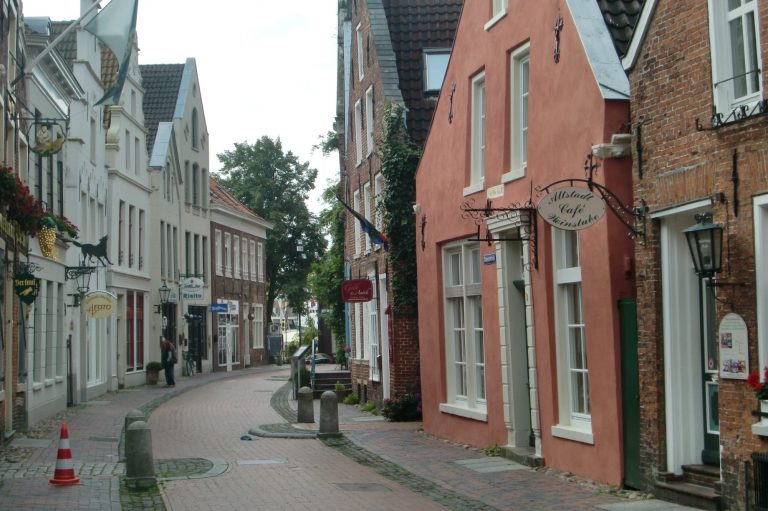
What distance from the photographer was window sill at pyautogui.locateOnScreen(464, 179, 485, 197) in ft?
55.9

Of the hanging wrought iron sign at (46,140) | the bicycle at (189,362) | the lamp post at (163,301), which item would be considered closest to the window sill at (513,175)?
the hanging wrought iron sign at (46,140)

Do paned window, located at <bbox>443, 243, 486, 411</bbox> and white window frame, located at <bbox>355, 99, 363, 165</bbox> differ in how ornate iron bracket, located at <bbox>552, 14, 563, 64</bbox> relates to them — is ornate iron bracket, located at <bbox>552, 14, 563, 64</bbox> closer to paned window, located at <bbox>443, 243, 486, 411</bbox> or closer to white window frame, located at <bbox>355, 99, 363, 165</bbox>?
paned window, located at <bbox>443, 243, 486, 411</bbox>

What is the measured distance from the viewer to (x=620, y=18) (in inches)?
533

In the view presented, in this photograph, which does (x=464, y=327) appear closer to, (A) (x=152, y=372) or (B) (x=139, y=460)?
(B) (x=139, y=460)

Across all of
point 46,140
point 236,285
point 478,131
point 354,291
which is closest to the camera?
point 478,131

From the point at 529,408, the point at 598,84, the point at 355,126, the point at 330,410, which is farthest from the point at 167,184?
the point at 598,84

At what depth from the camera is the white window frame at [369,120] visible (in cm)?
2630

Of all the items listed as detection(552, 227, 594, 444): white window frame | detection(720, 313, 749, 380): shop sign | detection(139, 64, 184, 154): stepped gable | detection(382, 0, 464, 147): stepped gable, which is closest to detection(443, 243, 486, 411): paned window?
detection(552, 227, 594, 444): white window frame

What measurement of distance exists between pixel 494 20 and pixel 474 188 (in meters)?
2.52

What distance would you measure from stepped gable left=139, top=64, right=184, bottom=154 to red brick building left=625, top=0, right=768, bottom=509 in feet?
117

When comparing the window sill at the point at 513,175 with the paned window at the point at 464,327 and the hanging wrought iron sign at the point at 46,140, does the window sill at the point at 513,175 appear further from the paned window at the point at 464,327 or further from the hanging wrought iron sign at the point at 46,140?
the hanging wrought iron sign at the point at 46,140

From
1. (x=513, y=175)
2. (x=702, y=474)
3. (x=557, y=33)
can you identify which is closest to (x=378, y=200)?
(x=513, y=175)

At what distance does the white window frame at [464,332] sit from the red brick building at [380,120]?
4.32 m

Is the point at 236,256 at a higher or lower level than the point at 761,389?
higher
